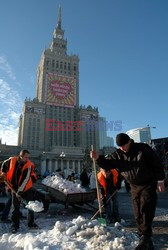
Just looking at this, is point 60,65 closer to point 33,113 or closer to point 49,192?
point 33,113

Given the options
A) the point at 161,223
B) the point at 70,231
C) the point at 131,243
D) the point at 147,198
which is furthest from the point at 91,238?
the point at 161,223

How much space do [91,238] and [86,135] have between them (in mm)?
102075

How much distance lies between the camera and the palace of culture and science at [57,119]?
88.8 m

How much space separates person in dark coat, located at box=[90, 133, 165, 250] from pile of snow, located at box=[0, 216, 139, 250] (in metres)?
0.42

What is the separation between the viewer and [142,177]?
3121mm

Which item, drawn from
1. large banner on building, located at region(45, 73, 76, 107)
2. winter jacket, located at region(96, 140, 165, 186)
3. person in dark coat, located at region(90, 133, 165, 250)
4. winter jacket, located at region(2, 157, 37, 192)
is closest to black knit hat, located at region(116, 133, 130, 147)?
person in dark coat, located at region(90, 133, 165, 250)

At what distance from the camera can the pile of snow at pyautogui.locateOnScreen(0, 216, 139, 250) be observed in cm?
326

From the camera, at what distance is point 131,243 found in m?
3.33

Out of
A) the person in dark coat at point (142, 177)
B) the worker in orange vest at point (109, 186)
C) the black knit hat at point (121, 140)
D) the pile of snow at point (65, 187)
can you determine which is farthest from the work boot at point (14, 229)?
the black knit hat at point (121, 140)

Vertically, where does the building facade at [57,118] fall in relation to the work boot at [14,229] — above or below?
above

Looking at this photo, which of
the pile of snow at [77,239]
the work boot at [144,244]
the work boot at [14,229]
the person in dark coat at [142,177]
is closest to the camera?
the work boot at [144,244]

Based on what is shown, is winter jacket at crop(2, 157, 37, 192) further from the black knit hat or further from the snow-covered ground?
the black knit hat

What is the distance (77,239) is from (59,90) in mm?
87247

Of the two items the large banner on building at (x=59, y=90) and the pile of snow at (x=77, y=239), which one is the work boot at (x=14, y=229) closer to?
the pile of snow at (x=77, y=239)
